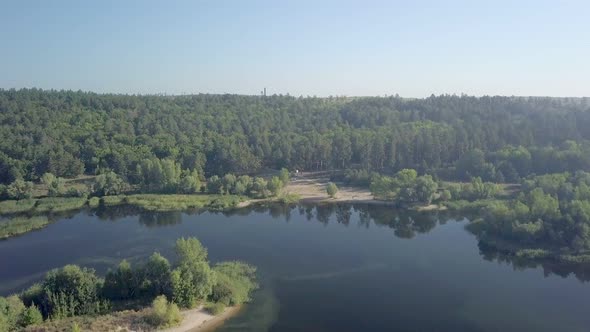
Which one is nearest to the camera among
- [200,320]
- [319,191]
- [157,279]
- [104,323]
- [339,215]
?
[104,323]

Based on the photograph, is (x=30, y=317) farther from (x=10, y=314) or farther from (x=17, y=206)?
(x=17, y=206)

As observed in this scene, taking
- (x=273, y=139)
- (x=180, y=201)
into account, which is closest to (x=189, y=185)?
(x=180, y=201)

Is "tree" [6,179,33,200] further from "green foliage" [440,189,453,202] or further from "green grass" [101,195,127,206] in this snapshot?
"green foliage" [440,189,453,202]

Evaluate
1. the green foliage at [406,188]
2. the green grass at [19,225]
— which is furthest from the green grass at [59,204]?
the green foliage at [406,188]

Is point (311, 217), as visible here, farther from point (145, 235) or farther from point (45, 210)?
point (45, 210)

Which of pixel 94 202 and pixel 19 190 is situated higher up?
pixel 19 190

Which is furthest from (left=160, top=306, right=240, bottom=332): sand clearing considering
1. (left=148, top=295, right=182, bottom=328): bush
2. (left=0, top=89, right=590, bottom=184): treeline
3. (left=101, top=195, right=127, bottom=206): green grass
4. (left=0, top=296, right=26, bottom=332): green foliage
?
(left=0, top=89, right=590, bottom=184): treeline

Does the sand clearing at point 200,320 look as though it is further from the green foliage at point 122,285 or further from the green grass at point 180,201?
the green grass at point 180,201
